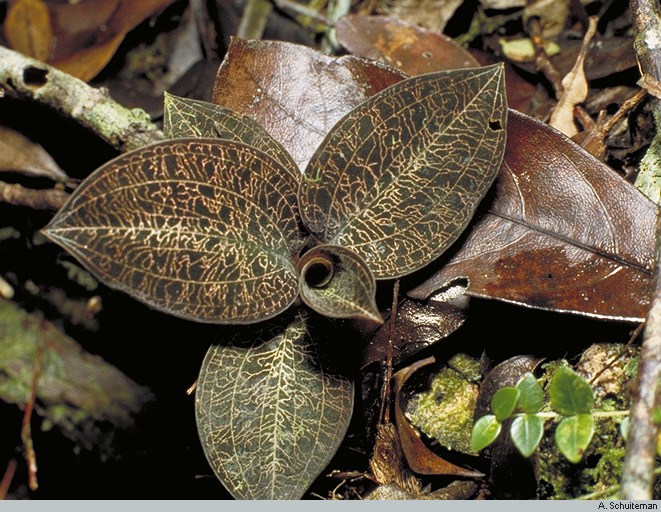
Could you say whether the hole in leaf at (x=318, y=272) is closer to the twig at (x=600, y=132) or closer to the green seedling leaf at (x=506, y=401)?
the green seedling leaf at (x=506, y=401)

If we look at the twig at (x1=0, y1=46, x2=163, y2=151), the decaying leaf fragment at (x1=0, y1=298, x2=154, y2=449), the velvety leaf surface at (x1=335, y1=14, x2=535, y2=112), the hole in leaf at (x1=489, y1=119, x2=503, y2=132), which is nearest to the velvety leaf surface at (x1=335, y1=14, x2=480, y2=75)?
the velvety leaf surface at (x1=335, y1=14, x2=535, y2=112)

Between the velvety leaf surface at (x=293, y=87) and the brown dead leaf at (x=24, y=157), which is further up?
the velvety leaf surface at (x=293, y=87)

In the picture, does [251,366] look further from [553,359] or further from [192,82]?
[192,82]

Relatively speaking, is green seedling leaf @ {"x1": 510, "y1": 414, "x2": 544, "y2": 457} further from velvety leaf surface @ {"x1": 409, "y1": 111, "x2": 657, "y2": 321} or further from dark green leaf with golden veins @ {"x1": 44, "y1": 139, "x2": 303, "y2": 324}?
dark green leaf with golden veins @ {"x1": 44, "y1": 139, "x2": 303, "y2": 324}

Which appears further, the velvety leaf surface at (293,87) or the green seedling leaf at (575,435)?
the velvety leaf surface at (293,87)

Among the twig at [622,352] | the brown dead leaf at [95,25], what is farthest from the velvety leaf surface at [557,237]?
the brown dead leaf at [95,25]

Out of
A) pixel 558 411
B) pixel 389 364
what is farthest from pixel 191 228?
pixel 558 411

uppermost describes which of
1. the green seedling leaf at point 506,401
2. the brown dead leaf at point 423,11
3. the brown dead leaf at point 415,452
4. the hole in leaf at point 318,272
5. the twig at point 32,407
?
the brown dead leaf at point 423,11
